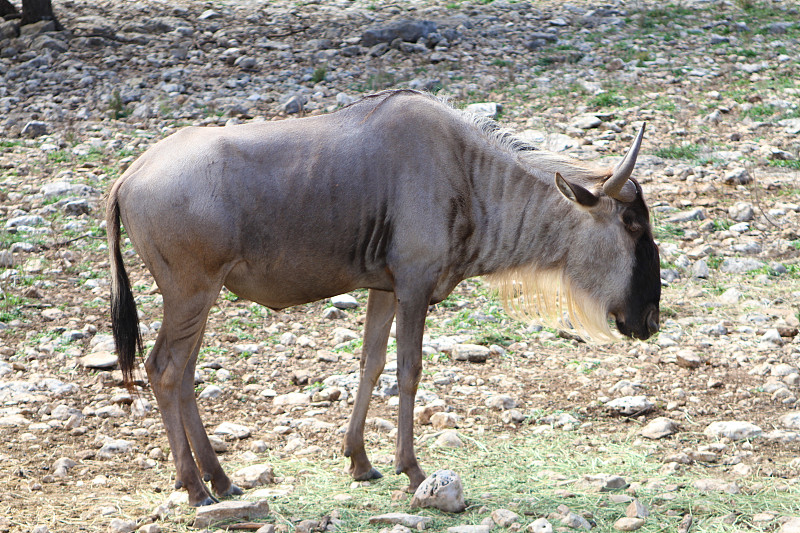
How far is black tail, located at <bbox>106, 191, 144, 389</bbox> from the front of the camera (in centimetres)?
523

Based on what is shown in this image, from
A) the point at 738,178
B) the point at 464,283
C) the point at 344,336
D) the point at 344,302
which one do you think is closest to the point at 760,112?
the point at 738,178

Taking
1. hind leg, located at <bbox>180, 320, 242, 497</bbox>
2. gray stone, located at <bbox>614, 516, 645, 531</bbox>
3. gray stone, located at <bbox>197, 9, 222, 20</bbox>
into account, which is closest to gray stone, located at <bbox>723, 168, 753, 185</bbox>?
gray stone, located at <bbox>614, 516, 645, 531</bbox>

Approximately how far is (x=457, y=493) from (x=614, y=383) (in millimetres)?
2287

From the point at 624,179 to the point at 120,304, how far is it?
2964mm

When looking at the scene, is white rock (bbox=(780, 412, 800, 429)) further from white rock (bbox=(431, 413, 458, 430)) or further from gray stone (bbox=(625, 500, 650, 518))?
white rock (bbox=(431, 413, 458, 430))

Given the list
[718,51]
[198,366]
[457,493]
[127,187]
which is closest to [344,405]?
[198,366]

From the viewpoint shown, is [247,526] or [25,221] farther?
[25,221]

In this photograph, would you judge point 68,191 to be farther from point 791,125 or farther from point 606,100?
point 791,125

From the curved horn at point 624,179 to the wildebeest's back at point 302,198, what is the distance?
893 mm

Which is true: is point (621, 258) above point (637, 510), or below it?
above

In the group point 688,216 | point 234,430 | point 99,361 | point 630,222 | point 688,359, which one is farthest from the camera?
point 688,216

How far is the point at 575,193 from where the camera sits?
5.34 m

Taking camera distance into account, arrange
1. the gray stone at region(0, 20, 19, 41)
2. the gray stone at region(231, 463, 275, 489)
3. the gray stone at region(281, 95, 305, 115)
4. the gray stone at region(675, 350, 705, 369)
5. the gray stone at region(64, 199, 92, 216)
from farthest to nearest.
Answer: the gray stone at region(0, 20, 19, 41) → the gray stone at region(281, 95, 305, 115) → the gray stone at region(64, 199, 92, 216) → the gray stone at region(675, 350, 705, 369) → the gray stone at region(231, 463, 275, 489)

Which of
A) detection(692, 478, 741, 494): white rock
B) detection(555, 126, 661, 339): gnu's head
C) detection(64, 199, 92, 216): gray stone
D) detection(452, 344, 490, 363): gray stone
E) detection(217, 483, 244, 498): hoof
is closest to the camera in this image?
detection(692, 478, 741, 494): white rock
